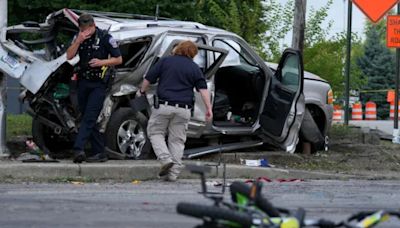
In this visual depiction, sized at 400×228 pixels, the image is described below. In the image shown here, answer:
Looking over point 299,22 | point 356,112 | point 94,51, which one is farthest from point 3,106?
point 356,112

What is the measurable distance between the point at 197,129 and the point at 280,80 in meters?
1.47

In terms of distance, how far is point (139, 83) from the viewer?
10.3m

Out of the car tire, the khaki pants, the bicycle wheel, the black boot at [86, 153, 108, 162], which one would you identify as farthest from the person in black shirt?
the bicycle wheel

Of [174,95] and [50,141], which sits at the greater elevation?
[174,95]

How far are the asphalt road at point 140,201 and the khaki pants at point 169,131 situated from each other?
32 centimetres

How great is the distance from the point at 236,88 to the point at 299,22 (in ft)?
9.10

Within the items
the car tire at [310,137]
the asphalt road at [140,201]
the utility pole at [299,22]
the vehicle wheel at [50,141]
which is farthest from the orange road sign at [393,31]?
the vehicle wheel at [50,141]

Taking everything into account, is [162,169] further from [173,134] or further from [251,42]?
[251,42]

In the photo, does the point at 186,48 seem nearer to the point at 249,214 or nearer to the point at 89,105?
the point at 89,105

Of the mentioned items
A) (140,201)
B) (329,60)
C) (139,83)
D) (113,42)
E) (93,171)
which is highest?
(329,60)

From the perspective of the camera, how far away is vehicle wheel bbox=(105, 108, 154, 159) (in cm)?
1013

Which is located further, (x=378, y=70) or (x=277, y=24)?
(x=378, y=70)

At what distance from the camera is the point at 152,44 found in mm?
10414

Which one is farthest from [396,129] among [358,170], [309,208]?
[309,208]
